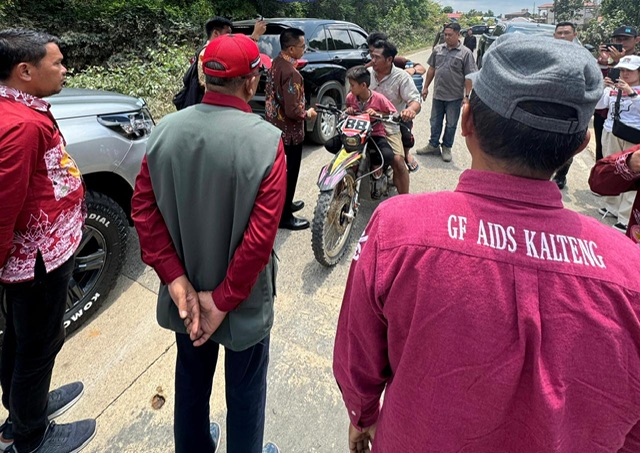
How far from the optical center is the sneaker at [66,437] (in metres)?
1.89

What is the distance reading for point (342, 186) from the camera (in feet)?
11.4

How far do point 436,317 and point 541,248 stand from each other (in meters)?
0.24

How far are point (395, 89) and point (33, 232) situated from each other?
3632 millimetres

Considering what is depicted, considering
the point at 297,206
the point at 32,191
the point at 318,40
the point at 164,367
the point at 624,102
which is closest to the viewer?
the point at 32,191

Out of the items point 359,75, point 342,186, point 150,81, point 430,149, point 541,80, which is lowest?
point 430,149

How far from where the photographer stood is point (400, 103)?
4.35m

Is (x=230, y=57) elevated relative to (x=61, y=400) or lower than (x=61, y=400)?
elevated

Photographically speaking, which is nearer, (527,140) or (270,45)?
(527,140)

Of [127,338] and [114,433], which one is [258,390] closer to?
[114,433]

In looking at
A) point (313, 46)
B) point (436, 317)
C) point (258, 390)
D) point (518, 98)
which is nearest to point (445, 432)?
point (436, 317)

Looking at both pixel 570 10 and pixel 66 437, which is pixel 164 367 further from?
pixel 570 10

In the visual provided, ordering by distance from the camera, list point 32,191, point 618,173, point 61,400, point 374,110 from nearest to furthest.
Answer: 1. point 32,191
2. point 618,173
3. point 61,400
4. point 374,110

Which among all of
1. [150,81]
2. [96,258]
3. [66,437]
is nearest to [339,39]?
[150,81]

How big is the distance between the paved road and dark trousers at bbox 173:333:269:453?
0.38 meters
